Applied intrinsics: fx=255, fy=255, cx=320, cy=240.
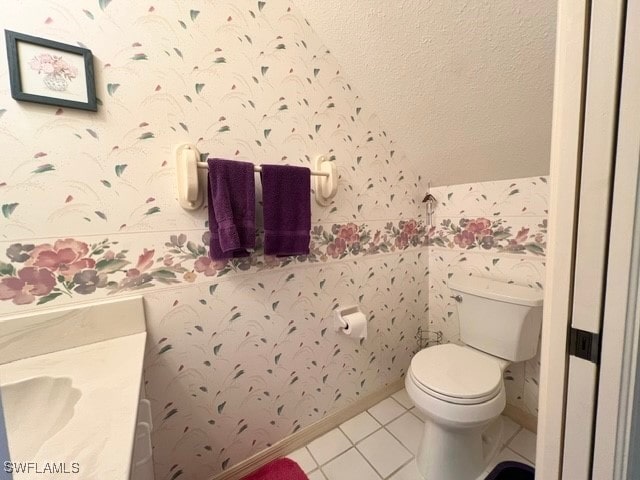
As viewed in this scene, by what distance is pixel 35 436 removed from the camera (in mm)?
460

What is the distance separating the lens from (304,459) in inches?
49.9

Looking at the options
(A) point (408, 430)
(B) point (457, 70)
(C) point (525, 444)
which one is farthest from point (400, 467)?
(B) point (457, 70)

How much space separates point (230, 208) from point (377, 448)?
4.59 feet

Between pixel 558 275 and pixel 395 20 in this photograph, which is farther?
pixel 395 20

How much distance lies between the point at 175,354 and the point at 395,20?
1538 mm

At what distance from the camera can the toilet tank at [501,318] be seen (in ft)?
4.04

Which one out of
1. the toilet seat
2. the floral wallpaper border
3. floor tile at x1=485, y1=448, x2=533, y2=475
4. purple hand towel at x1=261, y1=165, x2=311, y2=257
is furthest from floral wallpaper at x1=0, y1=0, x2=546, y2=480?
floor tile at x1=485, y1=448, x2=533, y2=475

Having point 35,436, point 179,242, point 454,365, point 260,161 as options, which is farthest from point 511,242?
point 35,436

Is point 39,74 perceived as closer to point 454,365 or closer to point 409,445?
point 454,365

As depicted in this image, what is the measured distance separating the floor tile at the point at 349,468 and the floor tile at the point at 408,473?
0.30ft

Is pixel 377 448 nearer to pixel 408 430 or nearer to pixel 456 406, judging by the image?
pixel 408 430

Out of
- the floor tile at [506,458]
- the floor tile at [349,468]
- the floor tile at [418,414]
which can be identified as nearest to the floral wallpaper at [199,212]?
the floor tile at [349,468]

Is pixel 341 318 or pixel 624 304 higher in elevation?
pixel 624 304

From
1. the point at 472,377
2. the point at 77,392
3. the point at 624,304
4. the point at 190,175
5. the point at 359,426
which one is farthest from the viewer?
the point at 359,426
